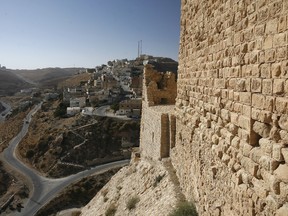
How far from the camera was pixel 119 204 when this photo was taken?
33.1ft

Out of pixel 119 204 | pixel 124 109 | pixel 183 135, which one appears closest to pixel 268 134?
pixel 183 135

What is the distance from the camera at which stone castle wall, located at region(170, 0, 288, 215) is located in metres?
2.96

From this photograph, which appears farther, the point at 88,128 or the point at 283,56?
the point at 88,128

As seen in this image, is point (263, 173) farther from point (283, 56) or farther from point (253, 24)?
point (253, 24)

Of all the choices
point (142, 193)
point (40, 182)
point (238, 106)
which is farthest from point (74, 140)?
point (238, 106)

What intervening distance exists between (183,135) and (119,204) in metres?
4.04

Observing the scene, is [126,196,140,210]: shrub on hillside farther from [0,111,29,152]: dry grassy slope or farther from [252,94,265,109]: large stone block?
[0,111,29,152]: dry grassy slope

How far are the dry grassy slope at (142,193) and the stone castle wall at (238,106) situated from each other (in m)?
1.22

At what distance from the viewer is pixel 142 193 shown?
30.3ft

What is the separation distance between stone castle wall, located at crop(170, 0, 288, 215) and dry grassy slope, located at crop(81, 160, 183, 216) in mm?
1221

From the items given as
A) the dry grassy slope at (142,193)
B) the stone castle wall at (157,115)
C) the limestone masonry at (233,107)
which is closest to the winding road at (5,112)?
the stone castle wall at (157,115)

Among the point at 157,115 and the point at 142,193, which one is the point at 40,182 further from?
the point at 142,193

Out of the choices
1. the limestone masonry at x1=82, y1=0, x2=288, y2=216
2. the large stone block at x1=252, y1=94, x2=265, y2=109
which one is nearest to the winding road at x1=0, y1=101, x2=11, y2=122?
the limestone masonry at x1=82, y1=0, x2=288, y2=216

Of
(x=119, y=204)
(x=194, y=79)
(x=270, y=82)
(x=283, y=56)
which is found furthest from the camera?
(x=119, y=204)
